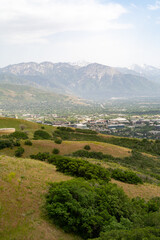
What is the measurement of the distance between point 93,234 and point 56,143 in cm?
3214

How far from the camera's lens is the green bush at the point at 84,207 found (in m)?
15.8

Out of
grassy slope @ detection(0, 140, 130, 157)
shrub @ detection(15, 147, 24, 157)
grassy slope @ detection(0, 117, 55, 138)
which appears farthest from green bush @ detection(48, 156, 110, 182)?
grassy slope @ detection(0, 117, 55, 138)

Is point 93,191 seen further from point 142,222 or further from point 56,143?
point 56,143

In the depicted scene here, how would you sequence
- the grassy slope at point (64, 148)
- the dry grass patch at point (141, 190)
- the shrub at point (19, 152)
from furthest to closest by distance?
1. the grassy slope at point (64, 148)
2. the shrub at point (19, 152)
3. the dry grass patch at point (141, 190)

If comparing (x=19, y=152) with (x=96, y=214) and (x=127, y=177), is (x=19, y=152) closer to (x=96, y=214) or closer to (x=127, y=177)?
(x=127, y=177)

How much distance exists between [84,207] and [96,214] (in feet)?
3.26

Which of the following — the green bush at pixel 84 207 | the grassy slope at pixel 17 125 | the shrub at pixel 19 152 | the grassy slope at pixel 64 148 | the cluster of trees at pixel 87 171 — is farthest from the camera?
→ the grassy slope at pixel 17 125

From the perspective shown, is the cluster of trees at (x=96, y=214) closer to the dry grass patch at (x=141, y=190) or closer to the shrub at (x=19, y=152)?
the dry grass patch at (x=141, y=190)

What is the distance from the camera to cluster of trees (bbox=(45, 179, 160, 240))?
46.3 feet

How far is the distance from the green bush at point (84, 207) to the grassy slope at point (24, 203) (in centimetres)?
72

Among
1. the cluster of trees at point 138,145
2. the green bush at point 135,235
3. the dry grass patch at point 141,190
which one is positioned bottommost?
the cluster of trees at point 138,145

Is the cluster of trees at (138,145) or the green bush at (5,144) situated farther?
the cluster of trees at (138,145)

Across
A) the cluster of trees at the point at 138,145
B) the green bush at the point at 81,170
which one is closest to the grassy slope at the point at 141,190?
the green bush at the point at 81,170

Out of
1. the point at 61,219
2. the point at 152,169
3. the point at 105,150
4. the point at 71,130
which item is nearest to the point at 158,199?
the point at 61,219
